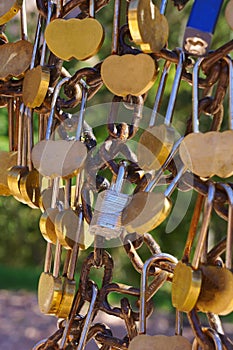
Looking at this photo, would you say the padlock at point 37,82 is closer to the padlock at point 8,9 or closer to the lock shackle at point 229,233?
the padlock at point 8,9

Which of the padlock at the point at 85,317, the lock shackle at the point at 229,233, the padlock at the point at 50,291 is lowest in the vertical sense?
the padlock at the point at 85,317

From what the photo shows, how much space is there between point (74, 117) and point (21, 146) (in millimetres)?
51

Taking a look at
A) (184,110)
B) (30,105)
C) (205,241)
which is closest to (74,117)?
(30,105)

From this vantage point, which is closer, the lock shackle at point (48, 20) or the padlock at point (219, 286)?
the padlock at point (219, 286)

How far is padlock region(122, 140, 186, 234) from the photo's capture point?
0.39 m

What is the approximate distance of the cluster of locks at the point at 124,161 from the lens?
1.26ft

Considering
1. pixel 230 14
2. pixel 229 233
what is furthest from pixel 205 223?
pixel 230 14

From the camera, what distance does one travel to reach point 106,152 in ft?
1.48

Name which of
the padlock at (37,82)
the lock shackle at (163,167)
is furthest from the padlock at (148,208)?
the padlock at (37,82)

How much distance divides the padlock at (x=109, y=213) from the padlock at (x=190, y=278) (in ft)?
0.16

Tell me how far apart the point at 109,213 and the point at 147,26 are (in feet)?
0.37

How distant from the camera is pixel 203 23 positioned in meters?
0.39

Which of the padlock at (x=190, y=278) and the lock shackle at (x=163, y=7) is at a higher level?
the lock shackle at (x=163, y=7)

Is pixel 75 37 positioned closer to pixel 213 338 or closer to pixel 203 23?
pixel 203 23
